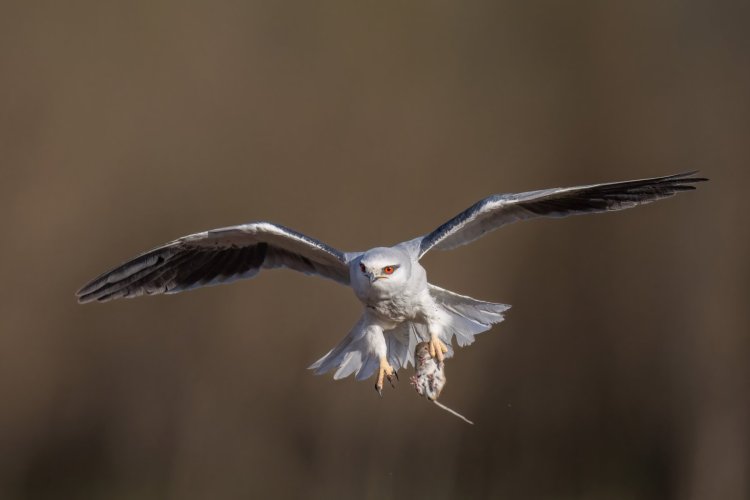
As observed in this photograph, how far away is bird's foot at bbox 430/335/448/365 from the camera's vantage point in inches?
271

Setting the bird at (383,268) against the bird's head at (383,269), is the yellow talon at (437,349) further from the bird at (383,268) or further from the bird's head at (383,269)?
the bird's head at (383,269)

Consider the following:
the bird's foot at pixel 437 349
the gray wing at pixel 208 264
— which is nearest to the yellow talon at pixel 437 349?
the bird's foot at pixel 437 349

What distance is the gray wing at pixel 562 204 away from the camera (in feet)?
22.8

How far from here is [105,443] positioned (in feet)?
36.7

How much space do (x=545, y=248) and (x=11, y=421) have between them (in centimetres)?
513

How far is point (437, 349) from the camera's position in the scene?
689 cm

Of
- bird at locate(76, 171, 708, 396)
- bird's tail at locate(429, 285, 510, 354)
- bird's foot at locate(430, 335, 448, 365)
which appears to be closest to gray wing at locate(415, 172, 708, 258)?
bird at locate(76, 171, 708, 396)

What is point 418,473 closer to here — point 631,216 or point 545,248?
point 545,248

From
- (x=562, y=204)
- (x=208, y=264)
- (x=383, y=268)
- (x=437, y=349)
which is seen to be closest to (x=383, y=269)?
(x=383, y=268)

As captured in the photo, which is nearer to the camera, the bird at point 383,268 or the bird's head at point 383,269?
the bird's head at point 383,269

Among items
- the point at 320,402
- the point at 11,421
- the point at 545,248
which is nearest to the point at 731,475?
the point at 545,248

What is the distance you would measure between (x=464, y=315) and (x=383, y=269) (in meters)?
0.84

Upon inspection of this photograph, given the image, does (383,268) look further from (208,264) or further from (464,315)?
(208,264)

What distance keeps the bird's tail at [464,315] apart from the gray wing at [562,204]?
32 centimetres
